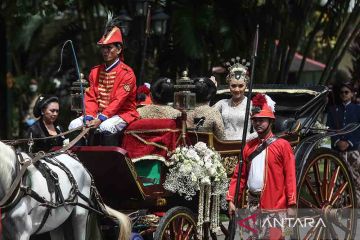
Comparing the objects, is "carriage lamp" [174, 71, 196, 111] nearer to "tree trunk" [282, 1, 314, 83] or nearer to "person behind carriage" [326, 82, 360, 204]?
"person behind carriage" [326, 82, 360, 204]

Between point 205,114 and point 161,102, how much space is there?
1.71ft

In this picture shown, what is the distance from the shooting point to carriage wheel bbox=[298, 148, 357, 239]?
29.1 feet

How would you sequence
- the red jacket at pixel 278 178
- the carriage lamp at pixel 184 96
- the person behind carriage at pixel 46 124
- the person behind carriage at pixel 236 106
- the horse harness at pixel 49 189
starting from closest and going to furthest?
the horse harness at pixel 49 189 < the red jacket at pixel 278 178 < the carriage lamp at pixel 184 96 < the person behind carriage at pixel 236 106 < the person behind carriage at pixel 46 124

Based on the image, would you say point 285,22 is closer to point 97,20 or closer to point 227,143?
point 97,20

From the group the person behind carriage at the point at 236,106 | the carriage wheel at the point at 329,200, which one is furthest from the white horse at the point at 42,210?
the carriage wheel at the point at 329,200

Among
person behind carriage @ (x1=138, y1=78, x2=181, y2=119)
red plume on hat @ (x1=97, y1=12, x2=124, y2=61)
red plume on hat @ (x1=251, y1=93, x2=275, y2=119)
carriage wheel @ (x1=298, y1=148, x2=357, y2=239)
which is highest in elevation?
red plume on hat @ (x1=97, y1=12, x2=124, y2=61)

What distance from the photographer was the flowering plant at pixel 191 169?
8492mm

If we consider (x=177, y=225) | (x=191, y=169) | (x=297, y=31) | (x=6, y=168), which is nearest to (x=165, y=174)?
(x=191, y=169)

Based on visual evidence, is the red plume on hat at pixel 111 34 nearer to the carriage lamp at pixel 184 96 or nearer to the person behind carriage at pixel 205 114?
the carriage lamp at pixel 184 96

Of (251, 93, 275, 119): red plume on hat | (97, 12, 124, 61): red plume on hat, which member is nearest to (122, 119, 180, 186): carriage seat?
(97, 12, 124, 61): red plume on hat

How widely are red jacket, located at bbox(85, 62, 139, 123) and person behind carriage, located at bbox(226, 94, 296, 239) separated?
139 cm

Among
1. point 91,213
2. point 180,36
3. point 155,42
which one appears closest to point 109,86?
point 91,213

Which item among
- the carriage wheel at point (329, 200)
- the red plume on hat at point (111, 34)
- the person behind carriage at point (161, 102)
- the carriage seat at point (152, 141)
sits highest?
the red plume on hat at point (111, 34)

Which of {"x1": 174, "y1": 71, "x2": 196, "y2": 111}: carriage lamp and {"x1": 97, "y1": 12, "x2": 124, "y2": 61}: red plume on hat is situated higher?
{"x1": 97, "y1": 12, "x2": 124, "y2": 61}: red plume on hat
